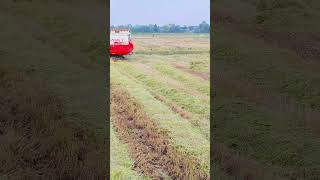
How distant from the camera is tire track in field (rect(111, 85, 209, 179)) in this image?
10.6m

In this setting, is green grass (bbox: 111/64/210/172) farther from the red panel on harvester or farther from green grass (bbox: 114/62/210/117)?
the red panel on harvester

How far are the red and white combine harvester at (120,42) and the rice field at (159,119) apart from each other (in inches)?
23.9

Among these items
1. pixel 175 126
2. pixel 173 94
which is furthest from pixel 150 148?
pixel 173 94

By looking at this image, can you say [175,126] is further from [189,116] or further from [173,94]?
[173,94]

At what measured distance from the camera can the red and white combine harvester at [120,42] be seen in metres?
16.0

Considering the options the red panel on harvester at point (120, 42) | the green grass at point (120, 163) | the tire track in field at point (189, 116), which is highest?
the red panel on harvester at point (120, 42)

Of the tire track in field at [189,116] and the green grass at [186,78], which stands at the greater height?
the green grass at [186,78]

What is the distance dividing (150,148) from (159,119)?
1.88 metres

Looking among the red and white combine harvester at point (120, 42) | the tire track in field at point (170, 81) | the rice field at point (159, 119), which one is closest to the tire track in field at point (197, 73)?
the rice field at point (159, 119)

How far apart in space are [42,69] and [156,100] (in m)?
3.93
